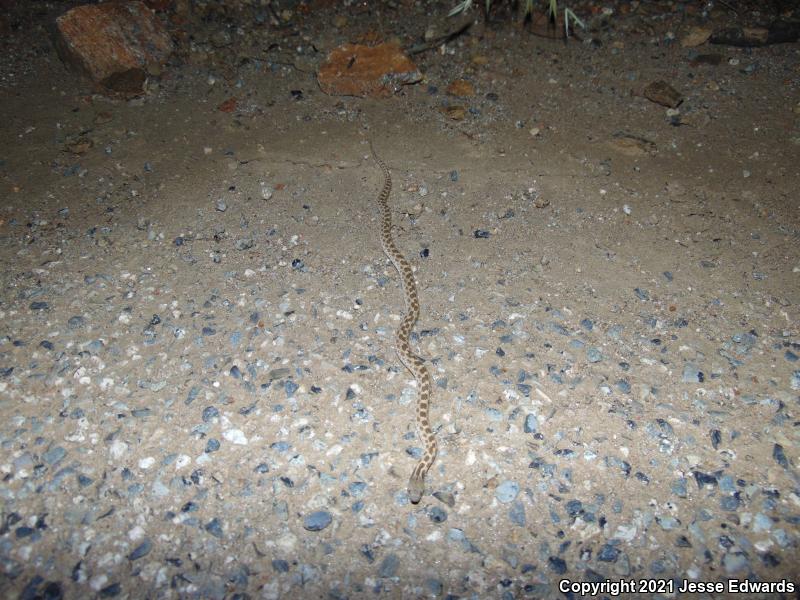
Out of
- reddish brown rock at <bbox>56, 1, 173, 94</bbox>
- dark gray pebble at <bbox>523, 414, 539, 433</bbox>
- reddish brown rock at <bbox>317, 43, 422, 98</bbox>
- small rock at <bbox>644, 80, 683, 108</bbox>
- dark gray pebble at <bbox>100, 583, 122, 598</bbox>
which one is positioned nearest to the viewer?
dark gray pebble at <bbox>100, 583, 122, 598</bbox>

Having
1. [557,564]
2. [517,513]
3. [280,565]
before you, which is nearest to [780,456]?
[557,564]

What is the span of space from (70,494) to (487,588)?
10.1 ft

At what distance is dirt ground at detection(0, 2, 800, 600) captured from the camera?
3.88 meters

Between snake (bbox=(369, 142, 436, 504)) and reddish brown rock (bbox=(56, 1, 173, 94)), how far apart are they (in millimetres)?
4417

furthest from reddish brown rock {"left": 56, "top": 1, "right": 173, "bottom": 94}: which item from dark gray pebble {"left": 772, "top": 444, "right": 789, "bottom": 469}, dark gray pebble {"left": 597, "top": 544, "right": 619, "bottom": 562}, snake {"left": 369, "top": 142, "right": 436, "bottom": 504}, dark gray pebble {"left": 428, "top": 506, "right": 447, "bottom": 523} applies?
dark gray pebble {"left": 772, "top": 444, "right": 789, "bottom": 469}

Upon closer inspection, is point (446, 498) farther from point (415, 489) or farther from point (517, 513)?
point (517, 513)

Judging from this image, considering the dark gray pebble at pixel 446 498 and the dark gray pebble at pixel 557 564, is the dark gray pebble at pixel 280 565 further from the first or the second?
the dark gray pebble at pixel 557 564

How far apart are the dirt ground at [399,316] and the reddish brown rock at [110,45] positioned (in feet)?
0.97

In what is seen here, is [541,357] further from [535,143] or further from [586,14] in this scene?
[586,14]

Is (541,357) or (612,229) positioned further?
(612,229)

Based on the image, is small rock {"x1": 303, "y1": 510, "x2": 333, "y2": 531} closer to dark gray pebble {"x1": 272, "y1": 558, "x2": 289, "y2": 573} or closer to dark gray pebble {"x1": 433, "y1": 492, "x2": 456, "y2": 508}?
dark gray pebble {"x1": 272, "y1": 558, "x2": 289, "y2": 573}

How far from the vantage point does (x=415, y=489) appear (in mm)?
4121

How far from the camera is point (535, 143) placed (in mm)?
7629

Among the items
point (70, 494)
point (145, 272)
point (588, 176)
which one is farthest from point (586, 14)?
point (70, 494)
